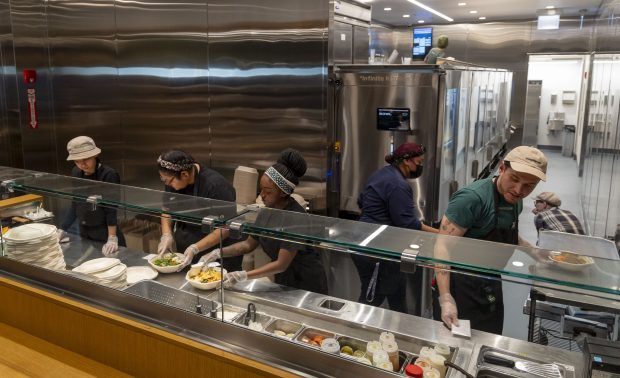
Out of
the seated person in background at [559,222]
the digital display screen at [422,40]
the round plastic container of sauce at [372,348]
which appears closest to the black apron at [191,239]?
the round plastic container of sauce at [372,348]

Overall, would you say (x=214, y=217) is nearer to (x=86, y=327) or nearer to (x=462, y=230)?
(x=86, y=327)

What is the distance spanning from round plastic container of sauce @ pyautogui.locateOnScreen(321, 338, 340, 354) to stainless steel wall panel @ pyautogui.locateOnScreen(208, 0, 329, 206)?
119 inches

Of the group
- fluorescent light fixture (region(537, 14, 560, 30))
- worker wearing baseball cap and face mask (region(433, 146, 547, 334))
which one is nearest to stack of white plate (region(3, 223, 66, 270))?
worker wearing baseball cap and face mask (region(433, 146, 547, 334))

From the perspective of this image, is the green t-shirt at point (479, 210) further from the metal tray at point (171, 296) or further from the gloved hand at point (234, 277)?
the metal tray at point (171, 296)

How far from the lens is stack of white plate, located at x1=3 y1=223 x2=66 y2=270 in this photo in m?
2.41

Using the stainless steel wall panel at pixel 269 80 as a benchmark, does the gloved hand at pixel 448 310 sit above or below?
below

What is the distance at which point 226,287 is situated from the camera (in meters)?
2.17

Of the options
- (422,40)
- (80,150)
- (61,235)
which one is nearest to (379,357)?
(61,235)

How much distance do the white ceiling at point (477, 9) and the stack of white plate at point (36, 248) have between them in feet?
20.3

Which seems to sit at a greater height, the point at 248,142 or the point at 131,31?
the point at 131,31

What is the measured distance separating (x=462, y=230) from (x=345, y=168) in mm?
2421

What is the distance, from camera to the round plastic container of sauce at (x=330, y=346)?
1.71 metres

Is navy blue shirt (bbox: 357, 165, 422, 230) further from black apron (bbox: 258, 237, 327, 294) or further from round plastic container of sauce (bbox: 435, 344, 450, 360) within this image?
round plastic container of sauce (bbox: 435, 344, 450, 360)

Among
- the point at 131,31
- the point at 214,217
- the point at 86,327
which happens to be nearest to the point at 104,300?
the point at 86,327
